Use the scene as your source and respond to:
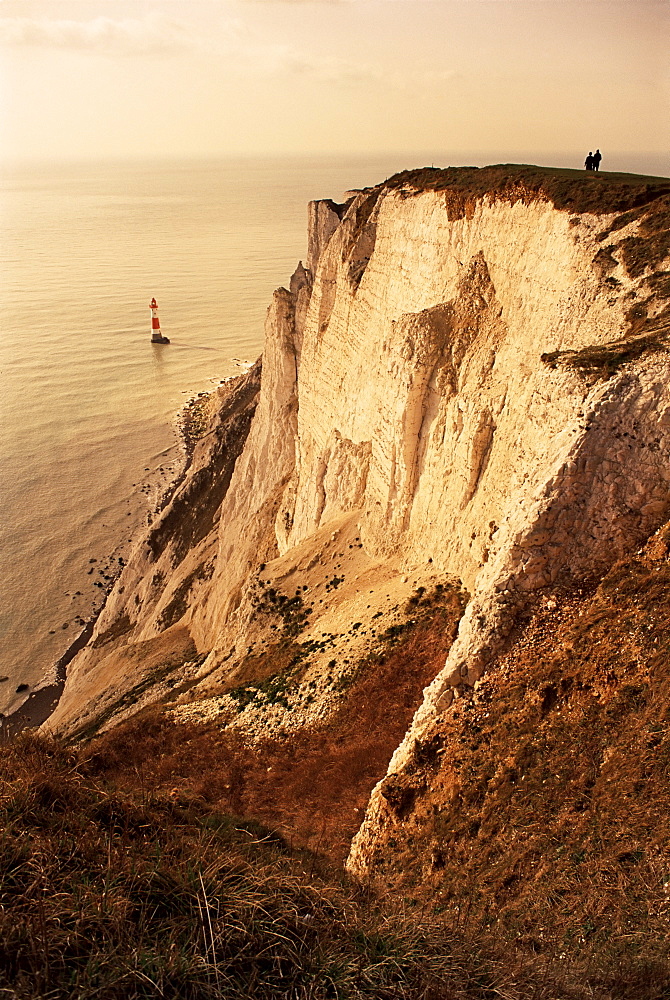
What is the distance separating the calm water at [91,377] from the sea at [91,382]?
12cm

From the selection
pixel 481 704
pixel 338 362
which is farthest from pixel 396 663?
pixel 338 362

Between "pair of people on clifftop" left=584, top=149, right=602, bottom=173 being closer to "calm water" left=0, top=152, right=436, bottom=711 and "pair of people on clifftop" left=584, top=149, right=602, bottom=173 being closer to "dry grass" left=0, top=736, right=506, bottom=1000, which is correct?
"dry grass" left=0, top=736, right=506, bottom=1000

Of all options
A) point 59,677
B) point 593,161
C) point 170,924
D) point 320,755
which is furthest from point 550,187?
point 59,677

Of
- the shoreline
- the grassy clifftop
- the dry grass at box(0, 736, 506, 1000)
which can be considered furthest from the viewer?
the shoreline

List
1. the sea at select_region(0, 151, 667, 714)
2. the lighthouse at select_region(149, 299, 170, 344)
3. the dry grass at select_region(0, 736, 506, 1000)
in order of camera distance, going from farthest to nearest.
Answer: the lighthouse at select_region(149, 299, 170, 344) < the sea at select_region(0, 151, 667, 714) < the dry grass at select_region(0, 736, 506, 1000)

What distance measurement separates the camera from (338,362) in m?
22.5

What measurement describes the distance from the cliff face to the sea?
515 centimetres

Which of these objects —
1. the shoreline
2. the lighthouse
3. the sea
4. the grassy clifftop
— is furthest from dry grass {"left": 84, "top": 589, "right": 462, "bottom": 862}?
the lighthouse

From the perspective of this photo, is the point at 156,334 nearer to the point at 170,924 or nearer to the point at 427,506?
the point at 427,506

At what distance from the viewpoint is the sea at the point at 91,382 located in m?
30.9

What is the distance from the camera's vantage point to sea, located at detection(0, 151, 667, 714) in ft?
101

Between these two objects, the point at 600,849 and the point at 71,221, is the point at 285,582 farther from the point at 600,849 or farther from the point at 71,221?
the point at 71,221

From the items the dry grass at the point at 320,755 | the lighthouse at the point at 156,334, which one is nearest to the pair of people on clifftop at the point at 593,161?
the dry grass at the point at 320,755

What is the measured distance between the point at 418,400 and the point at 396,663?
6908 mm
